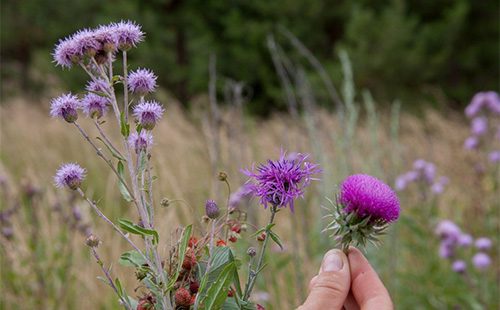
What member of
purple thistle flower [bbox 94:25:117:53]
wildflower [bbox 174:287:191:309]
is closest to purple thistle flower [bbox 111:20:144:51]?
purple thistle flower [bbox 94:25:117:53]

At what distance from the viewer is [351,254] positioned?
704 mm

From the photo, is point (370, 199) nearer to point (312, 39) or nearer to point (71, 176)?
point (71, 176)

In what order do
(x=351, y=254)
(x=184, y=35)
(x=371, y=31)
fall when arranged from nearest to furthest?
(x=351, y=254), (x=371, y=31), (x=184, y=35)

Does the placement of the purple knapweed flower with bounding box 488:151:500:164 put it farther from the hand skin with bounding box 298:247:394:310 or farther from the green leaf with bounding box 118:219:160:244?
the green leaf with bounding box 118:219:160:244

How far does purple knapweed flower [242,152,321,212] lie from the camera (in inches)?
27.6

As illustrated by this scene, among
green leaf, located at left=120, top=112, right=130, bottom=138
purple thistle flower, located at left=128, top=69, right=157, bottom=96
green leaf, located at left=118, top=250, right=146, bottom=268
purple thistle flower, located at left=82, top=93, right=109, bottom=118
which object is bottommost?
green leaf, located at left=118, top=250, right=146, bottom=268

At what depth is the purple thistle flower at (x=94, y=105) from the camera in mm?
733

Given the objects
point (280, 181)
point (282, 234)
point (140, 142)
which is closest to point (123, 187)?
point (140, 142)

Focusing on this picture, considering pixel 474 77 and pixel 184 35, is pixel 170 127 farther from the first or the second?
pixel 474 77

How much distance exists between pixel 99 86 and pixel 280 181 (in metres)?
0.20

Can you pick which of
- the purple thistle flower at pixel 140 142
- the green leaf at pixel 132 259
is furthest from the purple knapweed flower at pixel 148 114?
the green leaf at pixel 132 259

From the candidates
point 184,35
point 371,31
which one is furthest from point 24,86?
point 371,31

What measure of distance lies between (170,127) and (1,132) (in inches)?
105

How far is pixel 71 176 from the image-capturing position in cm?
75
